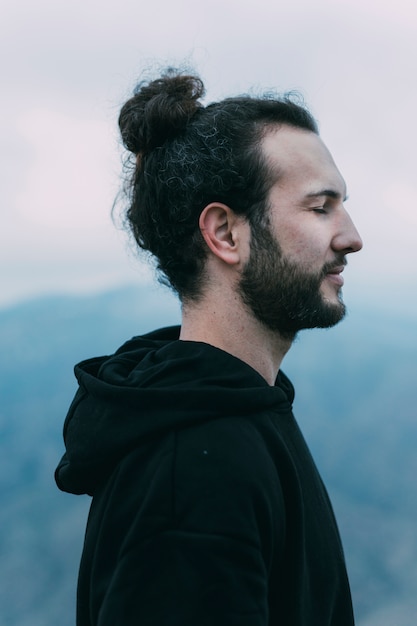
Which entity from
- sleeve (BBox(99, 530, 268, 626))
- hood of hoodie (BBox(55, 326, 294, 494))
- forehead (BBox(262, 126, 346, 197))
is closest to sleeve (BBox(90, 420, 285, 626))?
sleeve (BBox(99, 530, 268, 626))

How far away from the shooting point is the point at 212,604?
1434mm

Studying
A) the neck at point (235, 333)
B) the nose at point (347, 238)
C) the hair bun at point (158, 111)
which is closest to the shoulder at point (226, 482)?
the neck at point (235, 333)

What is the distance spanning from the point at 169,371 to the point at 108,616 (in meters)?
0.68

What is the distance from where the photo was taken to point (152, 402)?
174 centimetres

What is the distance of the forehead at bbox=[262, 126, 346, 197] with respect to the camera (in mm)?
2125

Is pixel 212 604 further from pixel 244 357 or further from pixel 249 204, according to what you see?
pixel 249 204

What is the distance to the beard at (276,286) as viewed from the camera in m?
2.06

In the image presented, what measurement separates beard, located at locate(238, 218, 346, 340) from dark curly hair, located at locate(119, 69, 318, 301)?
0.33ft

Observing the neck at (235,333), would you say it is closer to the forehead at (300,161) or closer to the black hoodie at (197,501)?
the black hoodie at (197,501)

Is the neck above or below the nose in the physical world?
below

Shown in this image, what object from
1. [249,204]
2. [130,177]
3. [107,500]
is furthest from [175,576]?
[130,177]

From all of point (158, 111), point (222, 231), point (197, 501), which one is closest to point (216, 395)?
point (197, 501)

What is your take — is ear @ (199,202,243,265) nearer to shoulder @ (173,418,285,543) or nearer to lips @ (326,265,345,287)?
lips @ (326,265,345,287)

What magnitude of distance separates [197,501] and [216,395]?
12.2 inches
